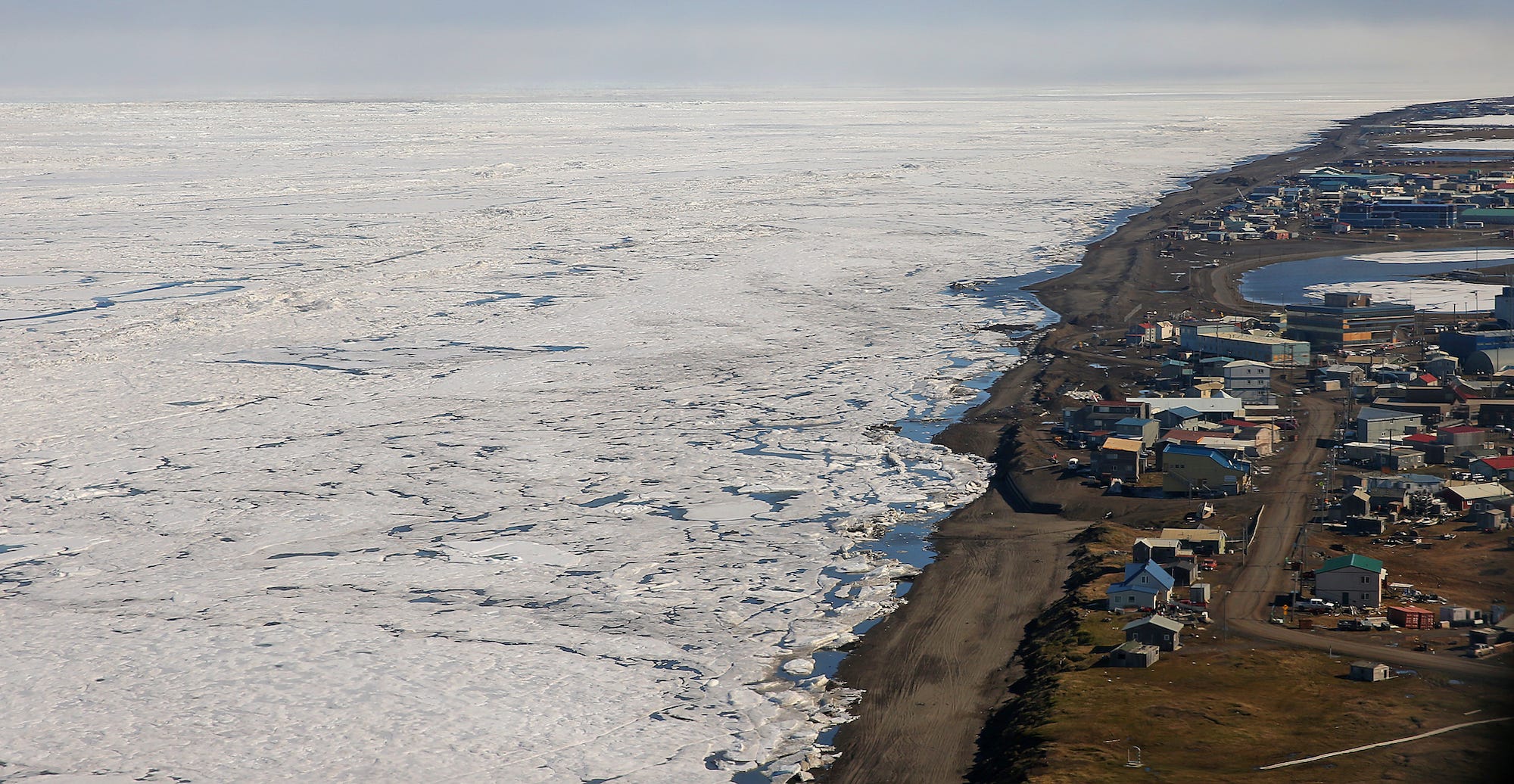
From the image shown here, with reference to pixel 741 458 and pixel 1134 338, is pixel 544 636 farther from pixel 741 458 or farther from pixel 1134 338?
pixel 1134 338

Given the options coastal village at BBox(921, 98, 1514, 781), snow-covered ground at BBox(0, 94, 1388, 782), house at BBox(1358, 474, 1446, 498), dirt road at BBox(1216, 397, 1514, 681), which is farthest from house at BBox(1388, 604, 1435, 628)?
snow-covered ground at BBox(0, 94, 1388, 782)

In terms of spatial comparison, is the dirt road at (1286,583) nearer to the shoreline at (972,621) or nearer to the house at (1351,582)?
the house at (1351,582)

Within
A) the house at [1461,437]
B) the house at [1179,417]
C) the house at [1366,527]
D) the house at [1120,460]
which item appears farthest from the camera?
the house at [1179,417]

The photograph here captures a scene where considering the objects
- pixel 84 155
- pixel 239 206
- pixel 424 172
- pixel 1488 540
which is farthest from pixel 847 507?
pixel 84 155

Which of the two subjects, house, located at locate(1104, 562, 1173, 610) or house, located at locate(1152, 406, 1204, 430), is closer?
house, located at locate(1104, 562, 1173, 610)

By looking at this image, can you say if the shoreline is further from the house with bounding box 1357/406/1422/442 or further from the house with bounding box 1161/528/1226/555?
the house with bounding box 1357/406/1422/442

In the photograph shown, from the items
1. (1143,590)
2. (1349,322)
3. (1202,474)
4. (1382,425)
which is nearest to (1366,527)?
(1202,474)

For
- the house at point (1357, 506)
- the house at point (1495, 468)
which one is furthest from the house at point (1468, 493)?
the house at point (1357, 506)
